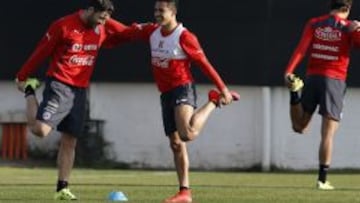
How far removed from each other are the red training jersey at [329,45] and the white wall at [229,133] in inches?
320

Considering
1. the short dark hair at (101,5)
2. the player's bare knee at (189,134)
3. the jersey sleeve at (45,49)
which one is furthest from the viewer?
the jersey sleeve at (45,49)

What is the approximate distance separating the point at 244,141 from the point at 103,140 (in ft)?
9.60

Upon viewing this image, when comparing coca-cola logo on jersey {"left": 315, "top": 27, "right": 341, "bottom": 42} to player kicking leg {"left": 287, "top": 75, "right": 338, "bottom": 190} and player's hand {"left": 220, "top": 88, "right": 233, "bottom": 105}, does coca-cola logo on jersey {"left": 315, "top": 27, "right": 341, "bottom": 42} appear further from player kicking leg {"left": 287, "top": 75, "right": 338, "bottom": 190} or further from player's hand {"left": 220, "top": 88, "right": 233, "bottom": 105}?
player's hand {"left": 220, "top": 88, "right": 233, "bottom": 105}

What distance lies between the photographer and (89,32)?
10.9 m

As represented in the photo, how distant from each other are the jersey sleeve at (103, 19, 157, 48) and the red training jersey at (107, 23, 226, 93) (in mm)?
242

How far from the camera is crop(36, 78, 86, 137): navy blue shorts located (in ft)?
35.0

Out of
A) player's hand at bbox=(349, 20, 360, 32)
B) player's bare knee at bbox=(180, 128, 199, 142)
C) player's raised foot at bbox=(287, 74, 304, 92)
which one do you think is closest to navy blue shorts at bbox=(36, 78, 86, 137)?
player's bare knee at bbox=(180, 128, 199, 142)

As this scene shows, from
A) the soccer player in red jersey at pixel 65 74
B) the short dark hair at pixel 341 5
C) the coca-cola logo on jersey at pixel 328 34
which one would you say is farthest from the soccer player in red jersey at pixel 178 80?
the short dark hair at pixel 341 5

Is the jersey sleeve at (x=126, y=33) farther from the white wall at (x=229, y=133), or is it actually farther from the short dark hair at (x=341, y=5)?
the white wall at (x=229, y=133)

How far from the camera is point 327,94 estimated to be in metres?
12.3

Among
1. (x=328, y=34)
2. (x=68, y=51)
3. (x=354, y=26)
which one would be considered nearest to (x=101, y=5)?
(x=68, y=51)

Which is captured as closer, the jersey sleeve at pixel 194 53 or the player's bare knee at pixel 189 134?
the player's bare knee at pixel 189 134

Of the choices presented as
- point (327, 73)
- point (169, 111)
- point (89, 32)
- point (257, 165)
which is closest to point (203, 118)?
point (169, 111)

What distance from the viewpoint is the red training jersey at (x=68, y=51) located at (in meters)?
10.8
